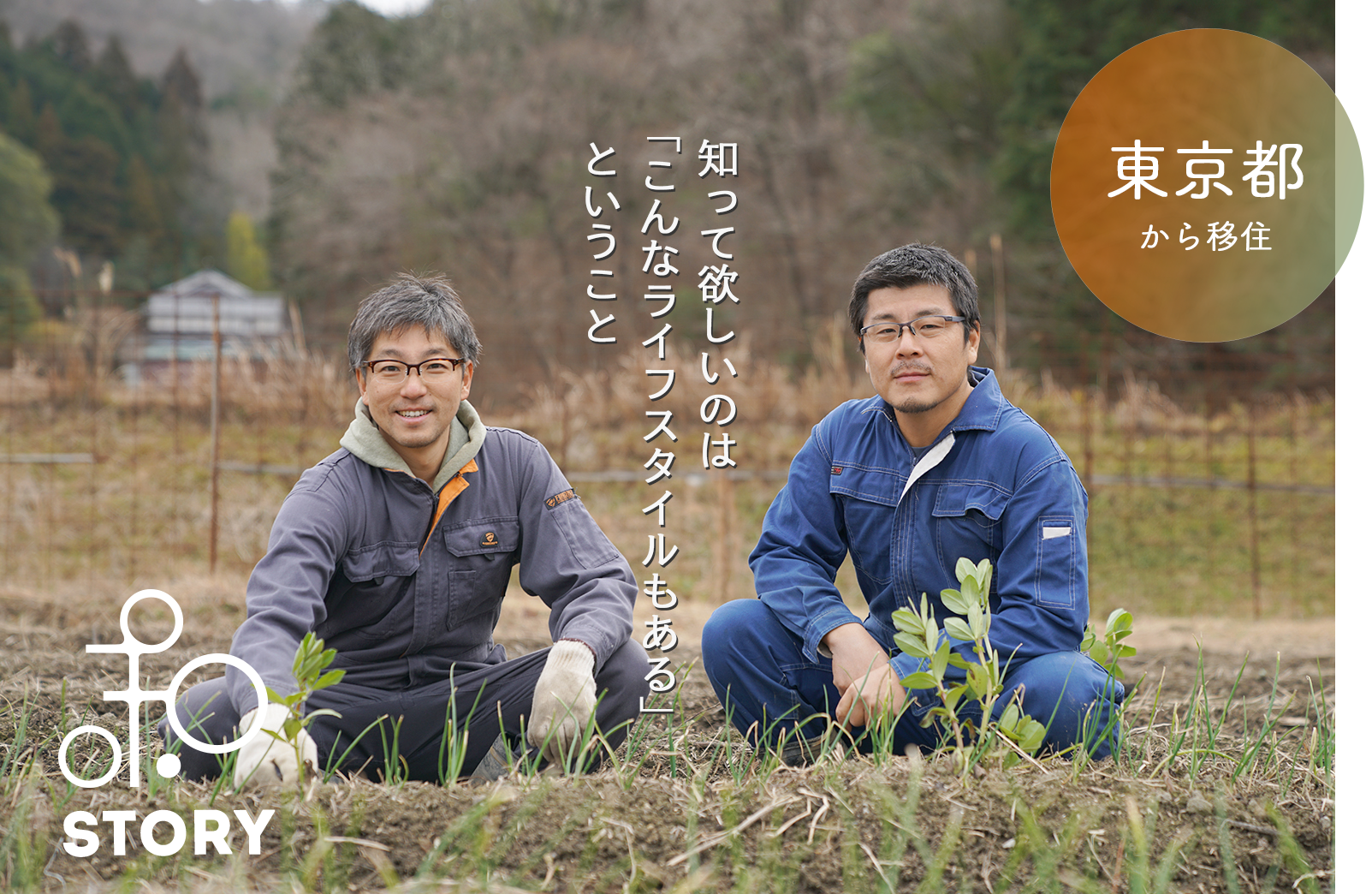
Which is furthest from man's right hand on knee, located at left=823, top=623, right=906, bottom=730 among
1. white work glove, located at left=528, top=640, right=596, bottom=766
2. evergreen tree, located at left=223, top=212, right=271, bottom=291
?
evergreen tree, located at left=223, top=212, right=271, bottom=291

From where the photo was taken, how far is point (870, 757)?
83.0 inches

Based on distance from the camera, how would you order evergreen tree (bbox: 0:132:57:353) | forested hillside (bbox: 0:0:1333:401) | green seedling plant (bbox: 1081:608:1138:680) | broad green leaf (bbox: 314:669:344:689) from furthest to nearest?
1. evergreen tree (bbox: 0:132:57:353)
2. forested hillside (bbox: 0:0:1333:401)
3. green seedling plant (bbox: 1081:608:1138:680)
4. broad green leaf (bbox: 314:669:344:689)

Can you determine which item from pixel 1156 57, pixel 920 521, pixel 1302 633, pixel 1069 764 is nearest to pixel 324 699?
pixel 920 521

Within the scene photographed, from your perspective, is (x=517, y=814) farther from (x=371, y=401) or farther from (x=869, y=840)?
(x=371, y=401)

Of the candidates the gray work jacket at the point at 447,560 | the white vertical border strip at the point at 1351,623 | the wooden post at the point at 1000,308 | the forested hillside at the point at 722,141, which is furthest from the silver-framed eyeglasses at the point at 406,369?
the forested hillside at the point at 722,141

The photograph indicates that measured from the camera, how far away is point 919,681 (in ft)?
6.39

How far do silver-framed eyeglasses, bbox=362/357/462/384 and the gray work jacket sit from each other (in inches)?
8.4

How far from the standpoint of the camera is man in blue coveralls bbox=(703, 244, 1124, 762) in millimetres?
2248

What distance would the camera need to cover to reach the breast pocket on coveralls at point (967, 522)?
2.42 meters

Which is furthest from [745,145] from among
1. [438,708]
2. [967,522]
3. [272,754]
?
[272,754]

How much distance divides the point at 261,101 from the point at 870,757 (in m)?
44.9

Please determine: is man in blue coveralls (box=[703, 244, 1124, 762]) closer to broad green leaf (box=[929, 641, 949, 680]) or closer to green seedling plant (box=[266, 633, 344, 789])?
broad green leaf (box=[929, 641, 949, 680])

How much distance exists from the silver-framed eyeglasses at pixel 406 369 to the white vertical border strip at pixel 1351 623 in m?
1.76

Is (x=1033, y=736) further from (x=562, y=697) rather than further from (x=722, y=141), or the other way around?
(x=722, y=141)
